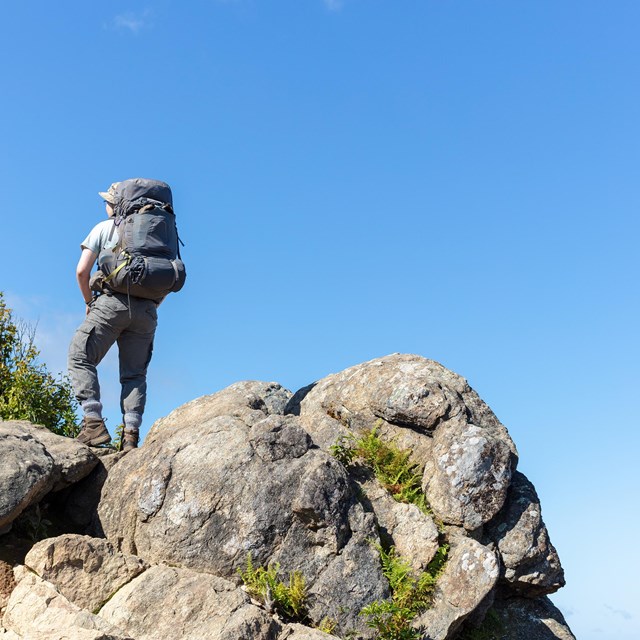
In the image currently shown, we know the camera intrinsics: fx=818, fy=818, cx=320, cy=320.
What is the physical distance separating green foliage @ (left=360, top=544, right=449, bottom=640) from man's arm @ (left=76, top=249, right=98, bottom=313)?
23.1 ft

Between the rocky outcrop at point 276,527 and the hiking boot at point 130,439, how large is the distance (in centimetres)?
55

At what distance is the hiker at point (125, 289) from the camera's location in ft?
46.9

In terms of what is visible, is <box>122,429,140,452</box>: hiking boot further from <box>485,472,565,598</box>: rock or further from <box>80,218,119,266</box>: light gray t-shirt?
<box>485,472,565,598</box>: rock

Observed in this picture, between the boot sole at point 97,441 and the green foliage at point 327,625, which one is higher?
the boot sole at point 97,441

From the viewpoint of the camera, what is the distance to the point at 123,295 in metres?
14.6

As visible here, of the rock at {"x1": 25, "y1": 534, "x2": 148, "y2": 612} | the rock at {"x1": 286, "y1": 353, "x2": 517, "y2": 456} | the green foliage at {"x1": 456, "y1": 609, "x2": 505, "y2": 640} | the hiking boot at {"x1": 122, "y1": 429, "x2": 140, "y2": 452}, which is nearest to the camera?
the rock at {"x1": 25, "y1": 534, "x2": 148, "y2": 612}

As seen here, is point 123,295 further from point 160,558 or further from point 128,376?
point 160,558

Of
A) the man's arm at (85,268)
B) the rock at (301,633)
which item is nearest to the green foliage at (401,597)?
the rock at (301,633)

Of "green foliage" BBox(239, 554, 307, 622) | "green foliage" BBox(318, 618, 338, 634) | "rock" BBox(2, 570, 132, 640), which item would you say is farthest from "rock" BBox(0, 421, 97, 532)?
"green foliage" BBox(318, 618, 338, 634)

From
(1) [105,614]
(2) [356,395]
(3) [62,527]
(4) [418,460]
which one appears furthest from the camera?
(2) [356,395]

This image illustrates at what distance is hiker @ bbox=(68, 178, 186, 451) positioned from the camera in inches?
563

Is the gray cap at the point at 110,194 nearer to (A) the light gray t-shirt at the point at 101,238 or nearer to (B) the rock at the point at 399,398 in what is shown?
(A) the light gray t-shirt at the point at 101,238

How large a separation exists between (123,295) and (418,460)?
5.95 metres

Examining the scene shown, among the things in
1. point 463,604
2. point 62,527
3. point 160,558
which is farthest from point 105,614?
point 463,604
